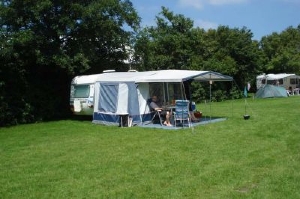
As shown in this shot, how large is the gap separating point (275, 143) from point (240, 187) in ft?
11.9

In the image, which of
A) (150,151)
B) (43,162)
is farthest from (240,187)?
(43,162)

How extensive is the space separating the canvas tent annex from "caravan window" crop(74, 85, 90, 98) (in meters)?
0.66

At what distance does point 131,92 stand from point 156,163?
6.18 metres

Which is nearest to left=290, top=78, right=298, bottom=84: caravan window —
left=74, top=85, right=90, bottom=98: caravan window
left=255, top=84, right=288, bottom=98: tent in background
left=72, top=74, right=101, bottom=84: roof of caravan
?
left=255, top=84, right=288, bottom=98: tent in background

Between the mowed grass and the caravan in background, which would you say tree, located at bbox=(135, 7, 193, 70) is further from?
the mowed grass

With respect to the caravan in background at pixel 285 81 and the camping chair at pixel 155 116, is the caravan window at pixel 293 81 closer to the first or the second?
the caravan in background at pixel 285 81

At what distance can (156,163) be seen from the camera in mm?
7145

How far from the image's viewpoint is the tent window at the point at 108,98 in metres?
13.5

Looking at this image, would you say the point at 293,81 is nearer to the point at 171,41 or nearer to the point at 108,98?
the point at 171,41

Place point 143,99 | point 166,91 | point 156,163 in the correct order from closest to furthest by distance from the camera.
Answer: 1. point 156,163
2. point 143,99
3. point 166,91

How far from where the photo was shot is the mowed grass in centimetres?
549

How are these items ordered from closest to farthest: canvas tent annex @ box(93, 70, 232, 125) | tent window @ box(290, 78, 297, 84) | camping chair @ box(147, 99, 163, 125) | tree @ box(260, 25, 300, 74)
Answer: canvas tent annex @ box(93, 70, 232, 125), camping chair @ box(147, 99, 163, 125), tent window @ box(290, 78, 297, 84), tree @ box(260, 25, 300, 74)

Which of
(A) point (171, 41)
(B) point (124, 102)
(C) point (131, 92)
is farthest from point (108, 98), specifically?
(A) point (171, 41)

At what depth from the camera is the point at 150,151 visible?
8.33 m
